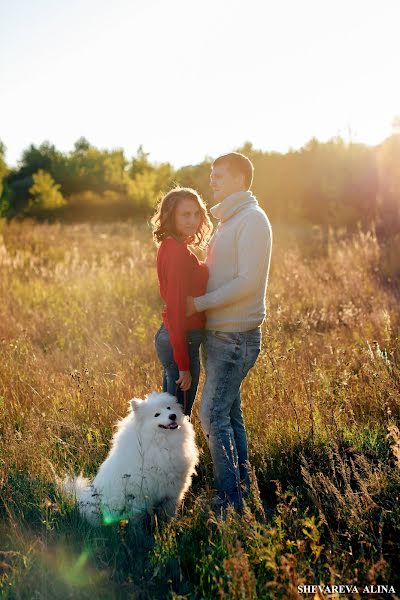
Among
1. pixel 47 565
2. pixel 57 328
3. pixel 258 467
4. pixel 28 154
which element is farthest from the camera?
pixel 28 154

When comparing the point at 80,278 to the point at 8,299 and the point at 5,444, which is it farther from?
the point at 5,444

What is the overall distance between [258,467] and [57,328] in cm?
423

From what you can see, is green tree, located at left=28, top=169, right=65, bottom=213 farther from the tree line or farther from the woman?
the woman

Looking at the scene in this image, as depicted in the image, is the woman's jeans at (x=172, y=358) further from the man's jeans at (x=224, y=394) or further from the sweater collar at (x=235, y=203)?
the sweater collar at (x=235, y=203)

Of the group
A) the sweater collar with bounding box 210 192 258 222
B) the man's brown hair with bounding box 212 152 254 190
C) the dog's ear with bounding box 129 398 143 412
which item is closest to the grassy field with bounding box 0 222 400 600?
the dog's ear with bounding box 129 398 143 412

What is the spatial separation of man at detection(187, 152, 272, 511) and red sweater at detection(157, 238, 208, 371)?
72 mm

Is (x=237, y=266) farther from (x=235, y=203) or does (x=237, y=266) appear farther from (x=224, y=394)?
(x=224, y=394)

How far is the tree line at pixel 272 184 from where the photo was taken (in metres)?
16.8

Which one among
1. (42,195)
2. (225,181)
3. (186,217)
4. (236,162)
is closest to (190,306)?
(186,217)

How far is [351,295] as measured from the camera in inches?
302

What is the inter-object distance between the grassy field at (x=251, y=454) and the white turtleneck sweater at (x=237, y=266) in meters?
0.99

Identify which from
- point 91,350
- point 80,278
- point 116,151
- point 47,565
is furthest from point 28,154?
point 47,565

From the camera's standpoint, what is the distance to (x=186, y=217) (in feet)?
11.0

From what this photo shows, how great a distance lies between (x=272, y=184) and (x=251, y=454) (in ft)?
82.1
